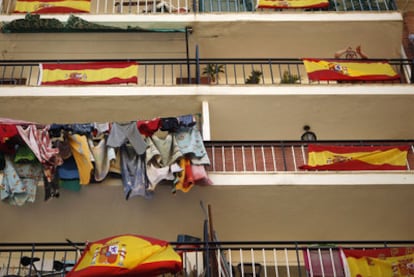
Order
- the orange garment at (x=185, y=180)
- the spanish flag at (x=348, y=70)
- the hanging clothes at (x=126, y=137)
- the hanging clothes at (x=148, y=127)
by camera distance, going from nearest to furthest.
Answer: the orange garment at (x=185, y=180) → the hanging clothes at (x=126, y=137) → the hanging clothes at (x=148, y=127) → the spanish flag at (x=348, y=70)

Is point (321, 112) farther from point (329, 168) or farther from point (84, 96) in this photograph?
point (84, 96)

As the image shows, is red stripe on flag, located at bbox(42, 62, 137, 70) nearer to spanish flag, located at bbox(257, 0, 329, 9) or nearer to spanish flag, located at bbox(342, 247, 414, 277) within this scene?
spanish flag, located at bbox(257, 0, 329, 9)

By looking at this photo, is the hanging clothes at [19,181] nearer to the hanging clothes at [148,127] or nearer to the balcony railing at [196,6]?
the hanging clothes at [148,127]

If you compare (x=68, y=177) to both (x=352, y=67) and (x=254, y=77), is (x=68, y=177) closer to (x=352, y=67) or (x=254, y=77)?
(x=254, y=77)

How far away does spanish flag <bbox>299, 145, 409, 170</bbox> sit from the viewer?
10.8 metres

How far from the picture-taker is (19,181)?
32.6 ft

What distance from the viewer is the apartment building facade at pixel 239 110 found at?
414 inches

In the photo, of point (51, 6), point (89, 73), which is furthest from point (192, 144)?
point (51, 6)

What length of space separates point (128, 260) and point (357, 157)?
521 cm

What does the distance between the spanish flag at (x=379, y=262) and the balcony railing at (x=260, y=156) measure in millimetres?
2308

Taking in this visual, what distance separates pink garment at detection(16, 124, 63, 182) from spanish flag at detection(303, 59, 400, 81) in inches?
235

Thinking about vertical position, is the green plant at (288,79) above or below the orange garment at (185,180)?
above

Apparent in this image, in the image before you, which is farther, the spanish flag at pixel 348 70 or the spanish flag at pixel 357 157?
the spanish flag at pixel 348 70

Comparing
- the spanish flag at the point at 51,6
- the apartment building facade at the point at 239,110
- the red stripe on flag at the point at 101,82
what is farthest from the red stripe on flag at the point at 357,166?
the spanish flag at the point at 51,6
